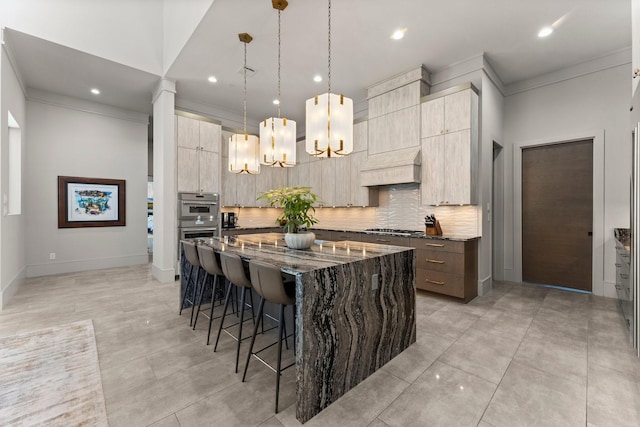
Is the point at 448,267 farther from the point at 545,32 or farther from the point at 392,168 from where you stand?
the point at 545,32

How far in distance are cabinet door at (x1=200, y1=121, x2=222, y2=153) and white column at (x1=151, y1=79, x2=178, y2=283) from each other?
519 millimetres

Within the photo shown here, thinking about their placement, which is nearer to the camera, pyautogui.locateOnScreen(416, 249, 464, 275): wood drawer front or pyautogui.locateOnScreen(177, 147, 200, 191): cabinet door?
pyautogui.locateOnScreen(416, 249, 464, 275): wood drawer front

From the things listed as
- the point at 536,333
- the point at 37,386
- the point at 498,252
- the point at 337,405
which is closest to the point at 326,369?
the point at 337,405

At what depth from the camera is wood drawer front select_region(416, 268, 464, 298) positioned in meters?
3.70

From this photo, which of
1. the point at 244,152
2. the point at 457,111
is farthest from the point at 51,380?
the point at 457,111

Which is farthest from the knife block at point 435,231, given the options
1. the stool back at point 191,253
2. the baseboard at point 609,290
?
the stool back at point 191,253

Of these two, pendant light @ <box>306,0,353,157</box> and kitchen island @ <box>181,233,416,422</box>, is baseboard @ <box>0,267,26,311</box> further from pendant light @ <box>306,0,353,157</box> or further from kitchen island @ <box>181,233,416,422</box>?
pendant light @ <box>306,0,353,157</box>

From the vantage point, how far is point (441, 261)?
3873 millimetres

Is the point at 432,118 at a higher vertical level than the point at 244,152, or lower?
higher

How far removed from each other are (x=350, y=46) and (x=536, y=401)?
3996mm

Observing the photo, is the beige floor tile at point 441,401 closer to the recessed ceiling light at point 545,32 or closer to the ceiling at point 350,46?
the ceiling at point 350,46

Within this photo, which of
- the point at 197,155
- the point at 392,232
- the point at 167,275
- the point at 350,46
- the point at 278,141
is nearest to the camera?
the point at 278,141

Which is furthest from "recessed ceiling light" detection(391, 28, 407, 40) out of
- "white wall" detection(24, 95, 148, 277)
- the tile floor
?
"white wall" detection(24, 95, 148, 277)

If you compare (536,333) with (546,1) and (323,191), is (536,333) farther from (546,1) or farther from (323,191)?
(323,191)
